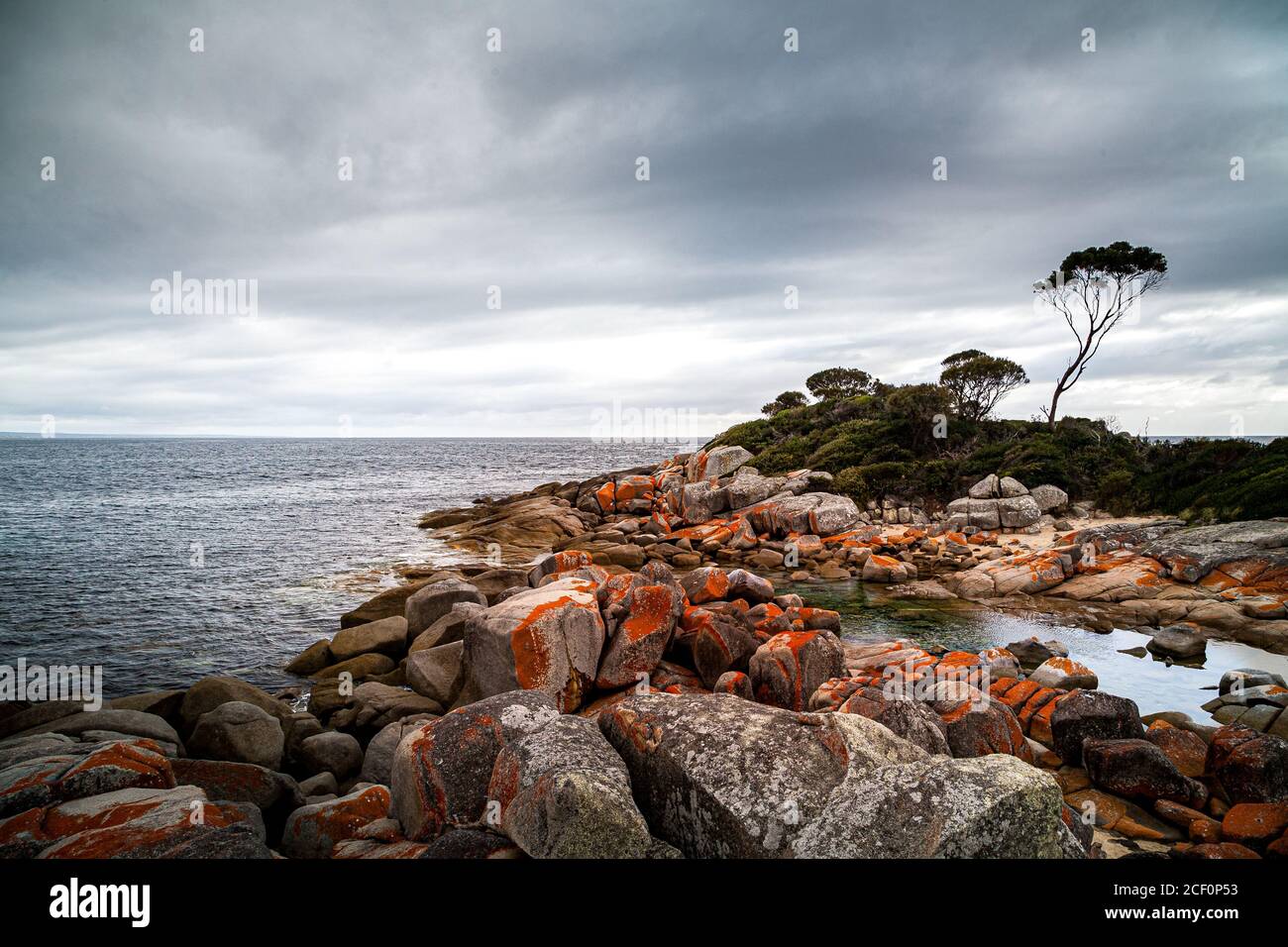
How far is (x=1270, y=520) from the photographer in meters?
22.2

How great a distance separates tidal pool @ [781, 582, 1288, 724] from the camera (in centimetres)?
1402

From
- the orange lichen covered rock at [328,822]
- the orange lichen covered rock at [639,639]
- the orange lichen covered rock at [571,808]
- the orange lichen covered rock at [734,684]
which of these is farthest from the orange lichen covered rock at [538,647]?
the orange lichen covered rock at [571,808]

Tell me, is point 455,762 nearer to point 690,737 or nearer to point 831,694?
point 690,737

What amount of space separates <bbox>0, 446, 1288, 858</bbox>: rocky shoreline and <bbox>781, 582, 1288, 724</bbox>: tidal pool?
69 centimetres

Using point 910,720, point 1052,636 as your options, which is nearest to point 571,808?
point 910,720

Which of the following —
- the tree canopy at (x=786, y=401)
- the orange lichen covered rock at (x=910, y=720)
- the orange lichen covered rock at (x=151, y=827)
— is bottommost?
the orange lichen covered rock at (x=910, y=720)

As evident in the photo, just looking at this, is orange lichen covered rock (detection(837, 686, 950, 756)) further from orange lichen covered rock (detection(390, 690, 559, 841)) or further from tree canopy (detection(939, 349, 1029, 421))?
tree canopy (detection(939, 349, 1029, 421))

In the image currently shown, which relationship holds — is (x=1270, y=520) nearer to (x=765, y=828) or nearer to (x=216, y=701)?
(x=765, y=828)

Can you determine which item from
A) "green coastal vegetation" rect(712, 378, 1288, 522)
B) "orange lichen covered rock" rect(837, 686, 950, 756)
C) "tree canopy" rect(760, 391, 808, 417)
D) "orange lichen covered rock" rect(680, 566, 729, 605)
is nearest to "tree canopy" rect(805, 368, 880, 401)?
"tree canopy" rect(760, 391, 808, 417)

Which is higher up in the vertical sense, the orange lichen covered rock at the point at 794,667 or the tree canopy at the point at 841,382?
the tree canopy at the point at 841,382

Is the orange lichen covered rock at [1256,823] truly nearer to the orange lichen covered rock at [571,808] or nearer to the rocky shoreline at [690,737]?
the rocky shoreline at [690,737]

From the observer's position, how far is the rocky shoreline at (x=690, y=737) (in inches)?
202

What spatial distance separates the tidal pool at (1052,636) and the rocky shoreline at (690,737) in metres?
0.69
